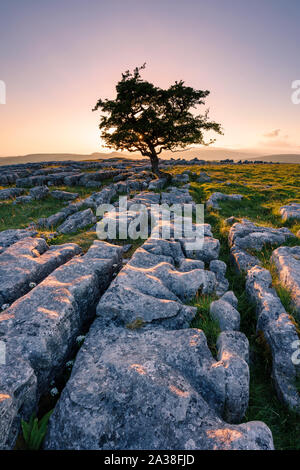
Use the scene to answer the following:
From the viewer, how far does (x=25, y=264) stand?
7.07 metres

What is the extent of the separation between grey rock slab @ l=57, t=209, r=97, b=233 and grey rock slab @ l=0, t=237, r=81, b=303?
441 centimetres

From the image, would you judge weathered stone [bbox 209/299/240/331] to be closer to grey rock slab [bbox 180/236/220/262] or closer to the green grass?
grey rock slab [bbox 180/236/220/262]

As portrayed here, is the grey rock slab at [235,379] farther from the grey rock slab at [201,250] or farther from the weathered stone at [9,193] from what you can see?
the weathered stone at [9,193]

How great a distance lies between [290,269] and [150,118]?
1023 inches

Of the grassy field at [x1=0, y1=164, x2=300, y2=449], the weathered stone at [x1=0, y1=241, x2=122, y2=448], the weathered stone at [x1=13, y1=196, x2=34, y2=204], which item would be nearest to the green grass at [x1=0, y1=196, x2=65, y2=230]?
the grassy field at [x1=0, y1=164, x2=300, y2=449]

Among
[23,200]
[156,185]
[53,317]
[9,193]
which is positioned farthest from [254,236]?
[9,193]

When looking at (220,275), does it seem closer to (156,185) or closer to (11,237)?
(11,237)

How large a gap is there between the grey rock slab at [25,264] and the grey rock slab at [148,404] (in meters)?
3.09

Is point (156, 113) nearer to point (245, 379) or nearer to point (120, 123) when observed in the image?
point (120, 123)

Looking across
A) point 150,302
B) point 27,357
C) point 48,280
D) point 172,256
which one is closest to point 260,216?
point 172,256

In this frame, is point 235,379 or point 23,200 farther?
Answer: point 23,200

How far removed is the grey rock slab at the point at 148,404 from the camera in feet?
10.1

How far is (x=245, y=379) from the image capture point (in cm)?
392

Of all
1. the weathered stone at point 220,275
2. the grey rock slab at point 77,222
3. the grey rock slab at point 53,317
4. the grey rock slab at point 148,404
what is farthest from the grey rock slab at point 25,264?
the weathered stone at point 220,275
